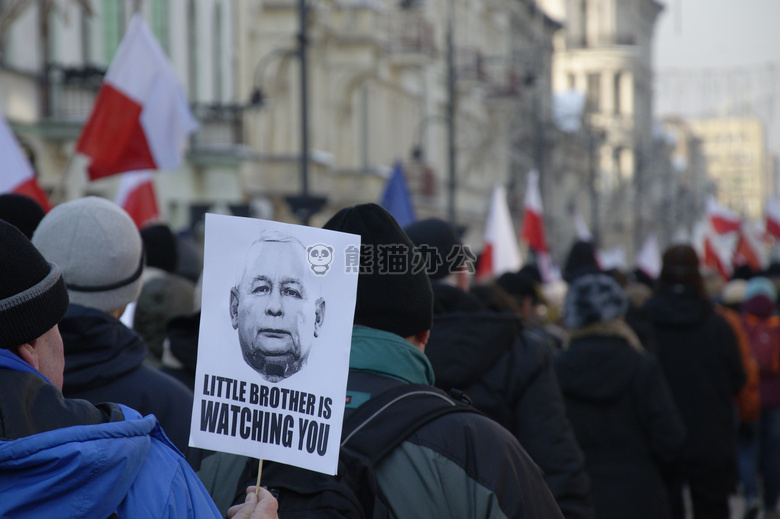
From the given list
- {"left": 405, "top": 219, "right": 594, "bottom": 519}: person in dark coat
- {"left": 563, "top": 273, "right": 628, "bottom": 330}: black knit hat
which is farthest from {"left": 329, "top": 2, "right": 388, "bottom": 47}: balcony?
{"left": 405, "top": 219, "right": 594, "bottom": 519}: person in dark coat

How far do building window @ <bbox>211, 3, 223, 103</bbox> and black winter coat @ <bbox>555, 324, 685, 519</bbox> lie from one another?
1984 centimetres

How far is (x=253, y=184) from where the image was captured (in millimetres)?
25266

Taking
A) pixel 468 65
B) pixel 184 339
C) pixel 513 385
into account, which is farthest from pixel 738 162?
pixel 184 339

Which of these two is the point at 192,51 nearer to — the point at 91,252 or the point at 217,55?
the point at 217,55

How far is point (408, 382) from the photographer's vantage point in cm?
276

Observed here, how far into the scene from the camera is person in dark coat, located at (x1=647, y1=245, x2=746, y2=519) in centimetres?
725

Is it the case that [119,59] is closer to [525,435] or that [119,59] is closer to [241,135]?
[525,435]

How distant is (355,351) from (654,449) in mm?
3041

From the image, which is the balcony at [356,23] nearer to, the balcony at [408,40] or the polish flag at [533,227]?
the balcony at [408,40]

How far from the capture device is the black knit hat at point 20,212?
14.4 ft

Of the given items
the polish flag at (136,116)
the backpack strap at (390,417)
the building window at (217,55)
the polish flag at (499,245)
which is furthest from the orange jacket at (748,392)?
the building window at (217,55)

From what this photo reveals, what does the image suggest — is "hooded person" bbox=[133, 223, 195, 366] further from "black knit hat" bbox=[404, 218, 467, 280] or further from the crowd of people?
"black knit hat" bbox=[404, 218, 467, 280]

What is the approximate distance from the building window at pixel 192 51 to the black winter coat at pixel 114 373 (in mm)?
20897

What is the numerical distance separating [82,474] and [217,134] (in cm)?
2148
